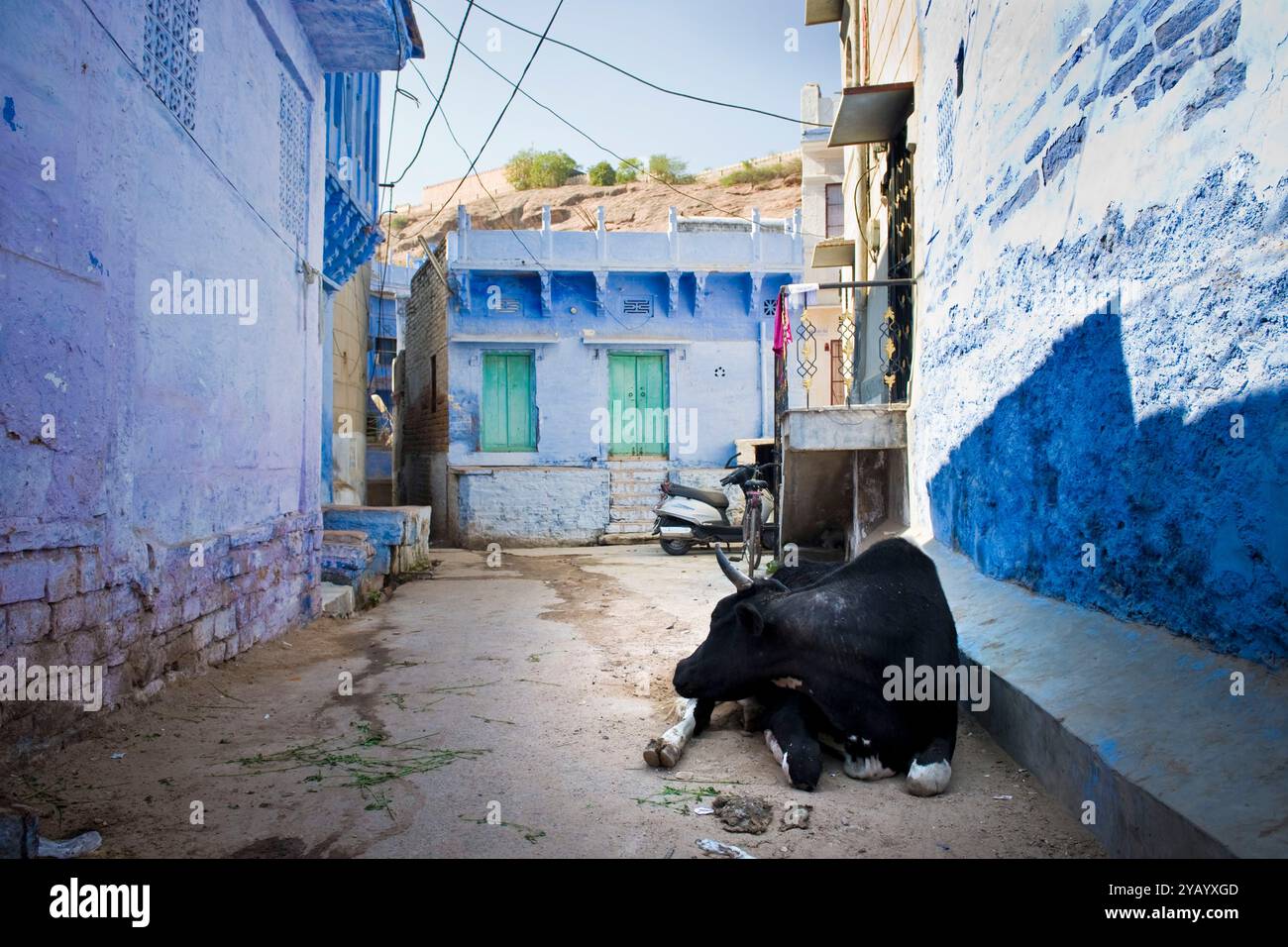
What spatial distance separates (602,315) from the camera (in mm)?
16312

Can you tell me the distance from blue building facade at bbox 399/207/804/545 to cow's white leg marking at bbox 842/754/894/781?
12422 mm

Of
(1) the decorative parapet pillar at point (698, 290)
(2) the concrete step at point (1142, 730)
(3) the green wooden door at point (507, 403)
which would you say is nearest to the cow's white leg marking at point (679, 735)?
(2) the concrete step at point (1142, 730)

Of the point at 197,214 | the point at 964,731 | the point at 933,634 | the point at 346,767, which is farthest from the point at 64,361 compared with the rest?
the point at 964,731

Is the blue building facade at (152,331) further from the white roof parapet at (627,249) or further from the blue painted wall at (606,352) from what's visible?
the blue painted wall at (606,352)

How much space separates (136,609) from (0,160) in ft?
6.84

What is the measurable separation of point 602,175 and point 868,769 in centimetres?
3061

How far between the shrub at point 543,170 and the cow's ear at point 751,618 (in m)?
31.3

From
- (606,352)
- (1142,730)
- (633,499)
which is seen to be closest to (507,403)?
(606,352)

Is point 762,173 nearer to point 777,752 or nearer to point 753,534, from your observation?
point 753,534

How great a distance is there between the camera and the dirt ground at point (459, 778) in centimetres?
264

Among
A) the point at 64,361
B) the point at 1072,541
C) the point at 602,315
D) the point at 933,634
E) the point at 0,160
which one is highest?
the point at 602,315

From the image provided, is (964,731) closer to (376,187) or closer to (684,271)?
(376,187)

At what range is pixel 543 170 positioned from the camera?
1278 inches

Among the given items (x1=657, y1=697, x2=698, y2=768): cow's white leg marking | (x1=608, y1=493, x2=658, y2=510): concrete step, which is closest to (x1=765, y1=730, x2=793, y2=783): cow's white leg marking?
(x1=657, y1=697, x2=698, y2=768): cow's white leg marking
